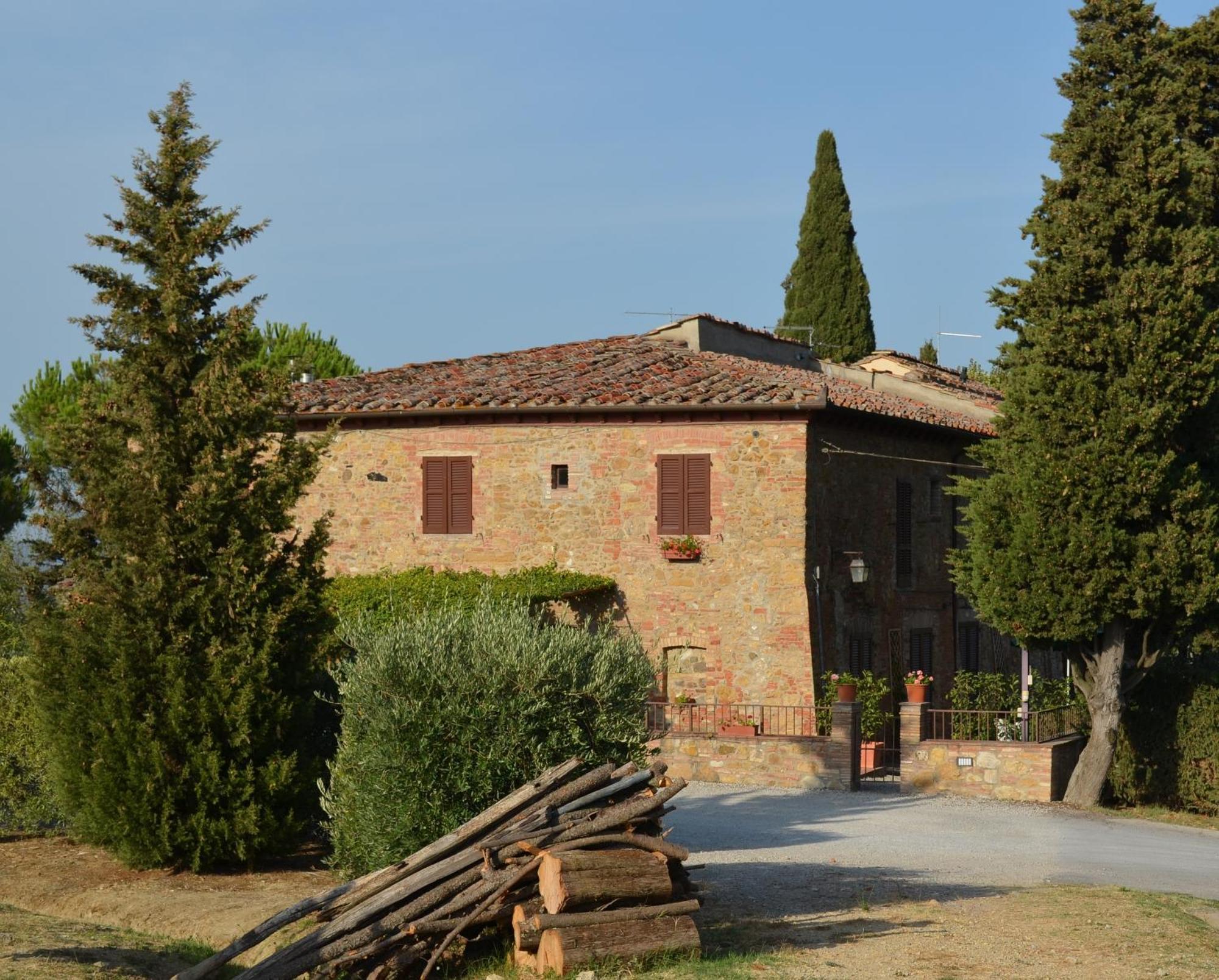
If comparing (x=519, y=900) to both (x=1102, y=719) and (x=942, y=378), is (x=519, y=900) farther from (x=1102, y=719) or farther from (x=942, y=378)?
(x=942, y=378)

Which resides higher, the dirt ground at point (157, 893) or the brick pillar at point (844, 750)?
the brick pillar at point (844, 750)

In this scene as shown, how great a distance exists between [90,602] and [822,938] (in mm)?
7450

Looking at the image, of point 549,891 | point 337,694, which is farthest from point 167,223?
point 549,891

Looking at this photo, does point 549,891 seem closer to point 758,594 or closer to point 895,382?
point 758,594

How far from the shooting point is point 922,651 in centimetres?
2638

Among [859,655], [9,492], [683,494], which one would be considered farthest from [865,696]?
[9,492]

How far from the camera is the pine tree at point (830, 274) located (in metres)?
44.6

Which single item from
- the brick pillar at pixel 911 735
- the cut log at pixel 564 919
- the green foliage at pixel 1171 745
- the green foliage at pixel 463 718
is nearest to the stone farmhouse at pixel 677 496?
the brick pillar at pixel 911 735

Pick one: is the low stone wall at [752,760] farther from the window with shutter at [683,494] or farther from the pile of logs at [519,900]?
the pile of logs at [519,900]

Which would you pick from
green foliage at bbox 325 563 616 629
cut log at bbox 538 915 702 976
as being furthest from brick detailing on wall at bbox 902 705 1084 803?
cut log at bbox 538 915 702 976

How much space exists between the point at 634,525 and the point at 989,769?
271 inches

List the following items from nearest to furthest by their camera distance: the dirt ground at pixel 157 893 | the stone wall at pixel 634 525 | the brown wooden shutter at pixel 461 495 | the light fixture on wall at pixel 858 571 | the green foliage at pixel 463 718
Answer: the green foliage at pixel 463 718 < the dirt ground at pixel 157 893 < the stone wall at pixel 634 525 < the light fixture on wall at pixel 858 571 < the brown wooden shutter at pixel 461 495

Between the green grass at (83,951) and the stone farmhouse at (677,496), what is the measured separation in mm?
12294

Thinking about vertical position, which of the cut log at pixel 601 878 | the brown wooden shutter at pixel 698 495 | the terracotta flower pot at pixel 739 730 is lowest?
the cut log at pixel 601 878
